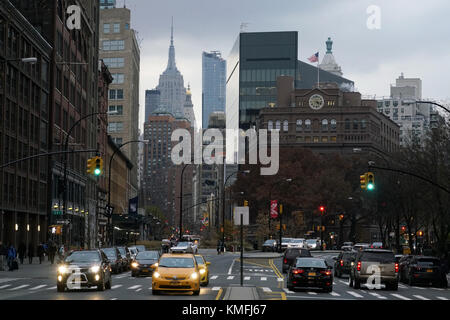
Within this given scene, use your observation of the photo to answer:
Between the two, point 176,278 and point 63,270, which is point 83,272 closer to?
point 63,270

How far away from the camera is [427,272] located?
45.3m

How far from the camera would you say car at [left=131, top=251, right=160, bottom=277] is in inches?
1869

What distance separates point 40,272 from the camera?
→ 169 feet

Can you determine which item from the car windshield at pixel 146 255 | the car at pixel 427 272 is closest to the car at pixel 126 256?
the car windshield at pixel 146 255

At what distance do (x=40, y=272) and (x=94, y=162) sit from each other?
11.0 metres

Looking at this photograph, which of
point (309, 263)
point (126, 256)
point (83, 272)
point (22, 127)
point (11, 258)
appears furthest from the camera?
point (22, 127)

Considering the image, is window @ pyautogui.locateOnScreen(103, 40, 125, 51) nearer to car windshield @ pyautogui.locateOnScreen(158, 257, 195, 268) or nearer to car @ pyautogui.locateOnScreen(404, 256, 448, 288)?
car @ pyautogui.locateOnScreen(404, 256, 448, 288)

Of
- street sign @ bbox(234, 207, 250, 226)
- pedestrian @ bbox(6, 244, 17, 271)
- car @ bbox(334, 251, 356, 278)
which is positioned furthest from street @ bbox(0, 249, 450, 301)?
car @ bbox(334, 251, 356, 278)

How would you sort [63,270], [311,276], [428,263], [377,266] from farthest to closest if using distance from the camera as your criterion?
[428,263]
[377,266]
[311,276]
[63,270]

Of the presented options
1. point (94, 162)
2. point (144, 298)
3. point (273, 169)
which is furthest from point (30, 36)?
point (273, 169)

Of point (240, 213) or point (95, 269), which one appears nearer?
point (95, 269)

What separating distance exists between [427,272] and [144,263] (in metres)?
16.8

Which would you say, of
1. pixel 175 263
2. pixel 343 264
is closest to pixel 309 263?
pixel 175 263
